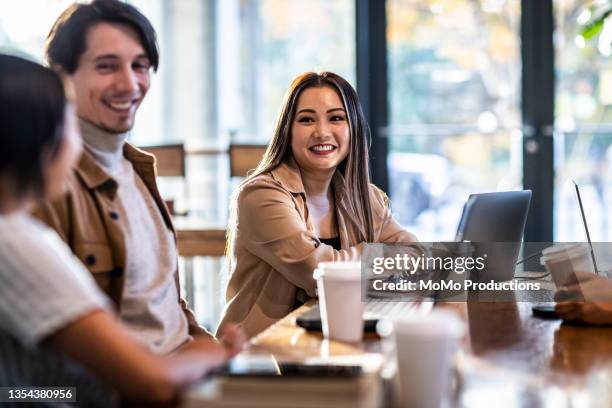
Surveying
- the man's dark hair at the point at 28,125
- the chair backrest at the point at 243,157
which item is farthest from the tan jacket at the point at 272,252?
the chair backrest at the point at 243,157

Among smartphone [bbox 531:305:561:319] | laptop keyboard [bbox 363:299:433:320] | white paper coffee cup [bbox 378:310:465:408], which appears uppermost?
white paper coffee cup [bbox 378:310:465:408]

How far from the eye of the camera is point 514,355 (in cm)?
158

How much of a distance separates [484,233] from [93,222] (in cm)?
97

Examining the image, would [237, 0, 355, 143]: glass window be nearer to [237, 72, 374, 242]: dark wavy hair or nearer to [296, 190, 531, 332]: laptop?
[237, 72, 374, 242]: dark wavy hair

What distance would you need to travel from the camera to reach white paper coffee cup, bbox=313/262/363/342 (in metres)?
1.66

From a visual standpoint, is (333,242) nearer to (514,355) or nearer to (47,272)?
(514,355)

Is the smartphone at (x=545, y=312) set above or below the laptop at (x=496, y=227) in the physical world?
below

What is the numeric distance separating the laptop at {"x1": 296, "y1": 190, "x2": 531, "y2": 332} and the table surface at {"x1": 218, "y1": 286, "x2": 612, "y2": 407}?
73 millimetres

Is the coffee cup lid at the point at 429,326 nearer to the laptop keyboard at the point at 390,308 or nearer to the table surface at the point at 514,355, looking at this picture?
the table surface at the point at 514,355

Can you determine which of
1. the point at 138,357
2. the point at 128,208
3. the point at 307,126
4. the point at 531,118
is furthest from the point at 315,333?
the point at 531,118

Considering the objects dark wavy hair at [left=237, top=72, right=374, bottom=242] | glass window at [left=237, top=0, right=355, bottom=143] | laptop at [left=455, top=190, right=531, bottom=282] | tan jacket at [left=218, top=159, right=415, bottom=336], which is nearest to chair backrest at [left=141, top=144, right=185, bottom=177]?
glass window at [left=237, top=0, right=355, bottom=143]

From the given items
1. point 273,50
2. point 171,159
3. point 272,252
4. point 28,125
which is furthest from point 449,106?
point 28,125
